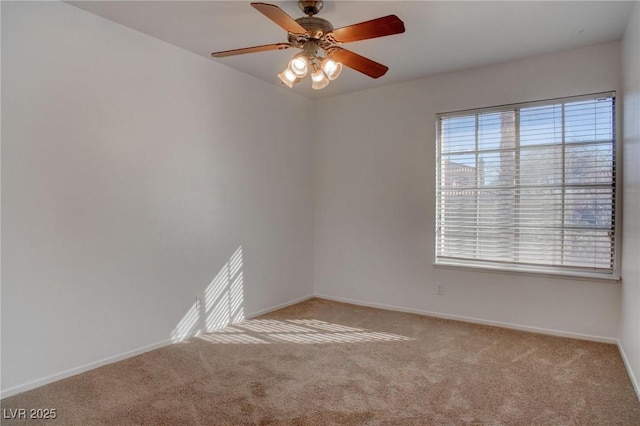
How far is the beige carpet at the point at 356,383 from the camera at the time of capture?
229 centimetres

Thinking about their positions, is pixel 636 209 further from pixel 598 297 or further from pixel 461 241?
pixel 461 241

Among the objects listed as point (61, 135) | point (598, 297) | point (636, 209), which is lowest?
point (598, 297)

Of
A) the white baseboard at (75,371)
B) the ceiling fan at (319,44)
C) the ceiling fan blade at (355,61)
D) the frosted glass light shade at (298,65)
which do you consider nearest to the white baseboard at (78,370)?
the white baseboard at (75,371)

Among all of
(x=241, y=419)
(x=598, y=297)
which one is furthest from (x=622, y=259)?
(x=241, y=419)

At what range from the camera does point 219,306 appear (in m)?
3.91

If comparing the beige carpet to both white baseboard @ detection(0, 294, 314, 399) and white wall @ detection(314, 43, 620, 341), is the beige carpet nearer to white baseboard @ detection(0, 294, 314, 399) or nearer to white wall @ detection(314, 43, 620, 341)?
white baseboard @ detection(0, 294, 314, 399)

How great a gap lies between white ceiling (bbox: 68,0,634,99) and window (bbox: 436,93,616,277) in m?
0.60

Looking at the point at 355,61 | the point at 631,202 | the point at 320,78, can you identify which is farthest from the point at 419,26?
the point at 631,202

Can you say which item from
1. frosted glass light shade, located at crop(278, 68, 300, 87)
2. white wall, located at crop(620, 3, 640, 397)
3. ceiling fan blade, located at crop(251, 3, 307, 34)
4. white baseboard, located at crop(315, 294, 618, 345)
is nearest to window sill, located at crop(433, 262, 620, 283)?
white wall, located at crop(620, 3, 640, 397)

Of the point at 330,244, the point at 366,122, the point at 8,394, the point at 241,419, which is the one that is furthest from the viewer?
the point at 330,244

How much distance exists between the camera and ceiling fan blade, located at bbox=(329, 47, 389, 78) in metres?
2.55

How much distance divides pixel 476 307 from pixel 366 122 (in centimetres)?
251

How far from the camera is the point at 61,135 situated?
271cm

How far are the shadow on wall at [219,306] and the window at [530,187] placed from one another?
2.26m
